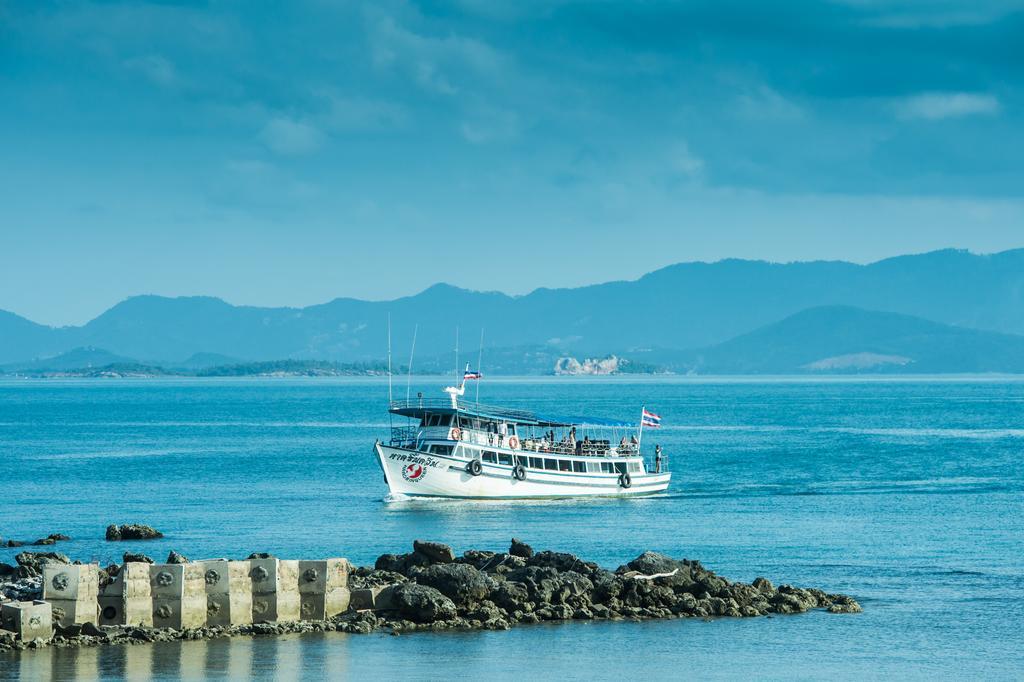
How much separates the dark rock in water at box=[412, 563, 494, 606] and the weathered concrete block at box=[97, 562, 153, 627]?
763cm

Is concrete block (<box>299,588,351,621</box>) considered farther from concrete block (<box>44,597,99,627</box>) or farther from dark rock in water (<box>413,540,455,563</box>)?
dark rock in water (<box>413,540,455,563</box>)

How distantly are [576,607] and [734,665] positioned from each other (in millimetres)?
6254

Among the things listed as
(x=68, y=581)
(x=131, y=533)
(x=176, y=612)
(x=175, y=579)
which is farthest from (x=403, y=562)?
(x=131, y=533)

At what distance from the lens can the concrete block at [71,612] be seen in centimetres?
3684

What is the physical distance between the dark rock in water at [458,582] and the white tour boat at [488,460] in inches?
1308

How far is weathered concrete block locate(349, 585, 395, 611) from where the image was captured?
41.0m

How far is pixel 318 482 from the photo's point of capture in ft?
291

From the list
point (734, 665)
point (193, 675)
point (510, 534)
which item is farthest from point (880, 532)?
point (193, 675)

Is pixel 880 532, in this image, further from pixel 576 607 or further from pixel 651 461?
pixel 651 461

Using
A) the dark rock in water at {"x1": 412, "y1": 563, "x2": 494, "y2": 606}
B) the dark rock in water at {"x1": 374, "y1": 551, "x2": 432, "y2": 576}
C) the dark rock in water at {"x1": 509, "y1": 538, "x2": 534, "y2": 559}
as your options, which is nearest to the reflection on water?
the dark rock in water at {"x1": 412, "y1": 563, "x2": 494, "y2": 606}

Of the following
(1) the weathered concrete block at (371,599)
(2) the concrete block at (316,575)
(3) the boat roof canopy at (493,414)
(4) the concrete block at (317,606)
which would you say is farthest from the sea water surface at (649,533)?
(3) the boat roof canopy at (493,414)

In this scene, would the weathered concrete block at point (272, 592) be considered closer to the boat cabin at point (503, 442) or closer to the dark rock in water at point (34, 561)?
the dark rock in water at point (34, 561)

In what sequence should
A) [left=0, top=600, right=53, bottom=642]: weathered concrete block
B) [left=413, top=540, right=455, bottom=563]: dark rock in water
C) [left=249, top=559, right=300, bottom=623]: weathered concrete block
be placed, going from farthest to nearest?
[left=413, top=540, right=455, bottom=563]: dark rock in water → [left=249, top=559, right=300, bottom=623]: weathered concrete block → [left=0, top=600, right=53, bottom=642]: weathered concrete block

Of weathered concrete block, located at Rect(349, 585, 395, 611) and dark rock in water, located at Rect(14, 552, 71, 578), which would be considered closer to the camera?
weathered concrete block, located at Rect(349, 585, 395, 611)
